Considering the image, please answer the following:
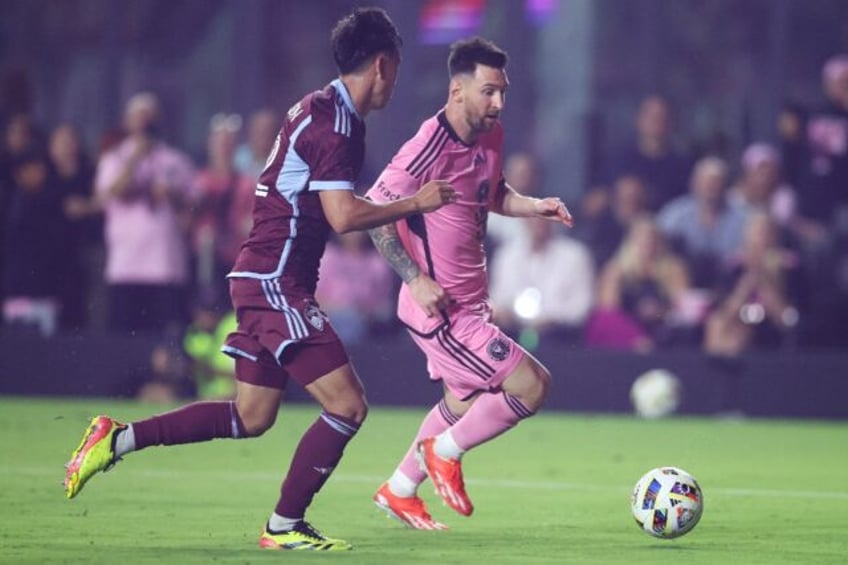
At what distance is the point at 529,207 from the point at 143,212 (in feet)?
24.1

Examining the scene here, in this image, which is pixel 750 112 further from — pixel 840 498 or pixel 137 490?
pixel 137 490

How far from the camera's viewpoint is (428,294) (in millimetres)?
8273

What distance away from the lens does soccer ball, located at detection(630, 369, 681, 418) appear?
614 inches

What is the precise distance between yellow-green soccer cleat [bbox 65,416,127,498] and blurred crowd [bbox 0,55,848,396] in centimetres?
774

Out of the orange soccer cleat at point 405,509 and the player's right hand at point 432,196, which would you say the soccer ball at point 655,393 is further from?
the player's right hand at point 432,196

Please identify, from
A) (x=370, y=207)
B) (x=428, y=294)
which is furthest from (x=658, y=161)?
(x=370, y=207)

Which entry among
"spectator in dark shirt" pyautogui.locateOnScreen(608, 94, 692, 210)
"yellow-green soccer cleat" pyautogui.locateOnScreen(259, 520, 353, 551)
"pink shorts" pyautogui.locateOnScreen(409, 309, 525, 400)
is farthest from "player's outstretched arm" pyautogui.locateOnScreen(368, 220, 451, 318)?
"spectator in dark shirt" pyautogui.locateOnScreen(608, 94, 692, 210)

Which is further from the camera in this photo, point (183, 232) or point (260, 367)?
point (183, 232)

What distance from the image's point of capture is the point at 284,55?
18219 millimetres

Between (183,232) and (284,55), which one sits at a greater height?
(284,55)

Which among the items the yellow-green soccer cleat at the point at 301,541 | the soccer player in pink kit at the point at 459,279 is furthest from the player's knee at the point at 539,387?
the yellow-green soccer cleat at the point at 301,541

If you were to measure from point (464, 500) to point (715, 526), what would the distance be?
1177 mm

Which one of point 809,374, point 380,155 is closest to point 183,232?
point 380,155

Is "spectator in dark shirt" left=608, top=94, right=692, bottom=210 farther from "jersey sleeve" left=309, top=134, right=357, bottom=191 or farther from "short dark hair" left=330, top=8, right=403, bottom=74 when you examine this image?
"jersey sleeve" left=309, top=134, right=357, bottom=191
